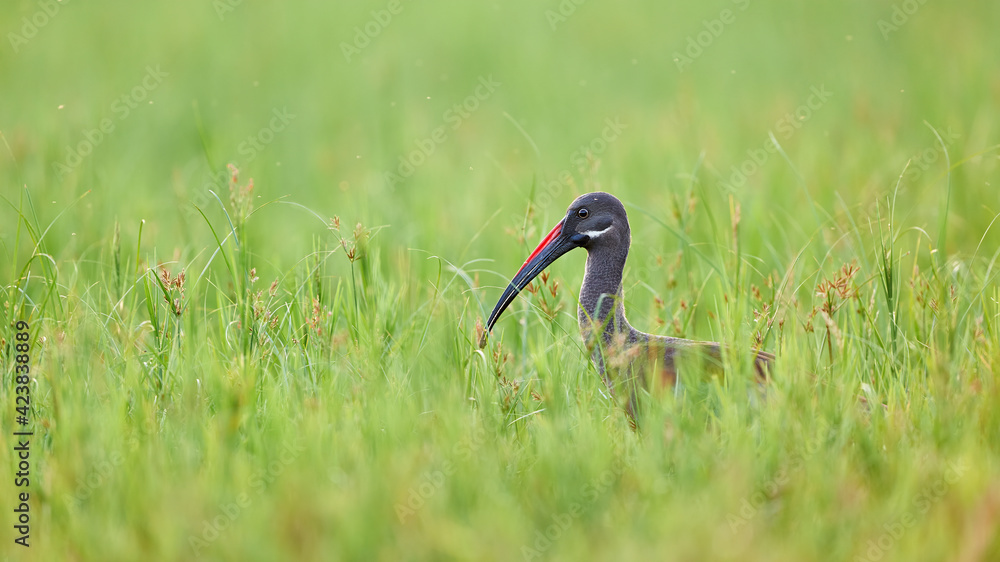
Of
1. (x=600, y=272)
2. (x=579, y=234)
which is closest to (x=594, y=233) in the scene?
(x=579, y=234)

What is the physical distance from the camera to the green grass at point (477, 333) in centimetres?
284

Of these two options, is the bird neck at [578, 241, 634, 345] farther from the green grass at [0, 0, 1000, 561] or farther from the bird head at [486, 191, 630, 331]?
the green grass at [0, 0, 1000, 561]

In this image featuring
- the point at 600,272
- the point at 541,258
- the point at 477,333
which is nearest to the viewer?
the point at 477,333

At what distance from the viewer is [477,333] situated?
4.08 metres

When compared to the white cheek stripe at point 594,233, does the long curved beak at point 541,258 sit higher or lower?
lower

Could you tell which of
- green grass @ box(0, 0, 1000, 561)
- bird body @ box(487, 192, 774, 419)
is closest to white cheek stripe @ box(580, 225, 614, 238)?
bird body @ box(487, 192, 774, 419)

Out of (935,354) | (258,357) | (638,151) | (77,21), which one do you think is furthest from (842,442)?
(77,21)

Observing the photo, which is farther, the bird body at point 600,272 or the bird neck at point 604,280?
the bird neck at point 604,280

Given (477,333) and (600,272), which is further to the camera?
(600,272)

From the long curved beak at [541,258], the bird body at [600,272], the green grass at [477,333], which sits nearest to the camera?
the green grass at [477,333]

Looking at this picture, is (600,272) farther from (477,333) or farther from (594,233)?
(477,333)

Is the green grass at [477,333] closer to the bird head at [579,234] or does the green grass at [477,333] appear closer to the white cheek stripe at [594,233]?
the bird head at [579,234]

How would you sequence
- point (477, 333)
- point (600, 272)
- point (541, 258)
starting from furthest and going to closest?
point (600, 272)
point (541, 258)
point (477, 333)

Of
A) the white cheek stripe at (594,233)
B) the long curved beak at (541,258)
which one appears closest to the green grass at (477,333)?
the long curved beak at (541,258)
